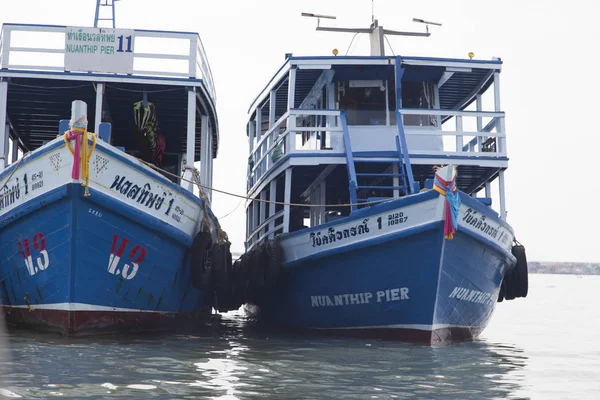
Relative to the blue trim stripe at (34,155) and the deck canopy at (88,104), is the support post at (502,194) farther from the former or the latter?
the blue trim stripe at (34,155)

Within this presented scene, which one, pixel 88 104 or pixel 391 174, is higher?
pixel 88 104

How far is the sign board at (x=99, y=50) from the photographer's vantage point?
12.2m

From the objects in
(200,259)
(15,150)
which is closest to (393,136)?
(200,259)

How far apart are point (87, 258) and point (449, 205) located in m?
4.79

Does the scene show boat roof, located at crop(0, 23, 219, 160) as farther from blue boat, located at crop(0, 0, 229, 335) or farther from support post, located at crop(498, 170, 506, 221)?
support post, located at crop(498, 170, 506, 221)

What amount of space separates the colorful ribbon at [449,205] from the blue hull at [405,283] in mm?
133

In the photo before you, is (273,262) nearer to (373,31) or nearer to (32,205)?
(32,205)

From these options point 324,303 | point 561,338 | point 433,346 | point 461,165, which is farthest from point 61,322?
point 561,338

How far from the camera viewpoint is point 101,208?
1028 centimetres

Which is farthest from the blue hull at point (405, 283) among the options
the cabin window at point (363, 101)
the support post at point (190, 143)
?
the cabin window at point (363, 101)

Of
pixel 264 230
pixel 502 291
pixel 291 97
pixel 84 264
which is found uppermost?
pixel 291 97

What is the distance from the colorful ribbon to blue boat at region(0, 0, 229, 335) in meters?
3.51

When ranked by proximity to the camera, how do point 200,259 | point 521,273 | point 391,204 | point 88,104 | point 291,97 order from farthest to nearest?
point 88,104 < point 521,273 < point 291,97 < point 200,259 < point 391,204

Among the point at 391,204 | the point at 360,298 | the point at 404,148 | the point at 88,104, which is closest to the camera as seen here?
the point at 391,204
